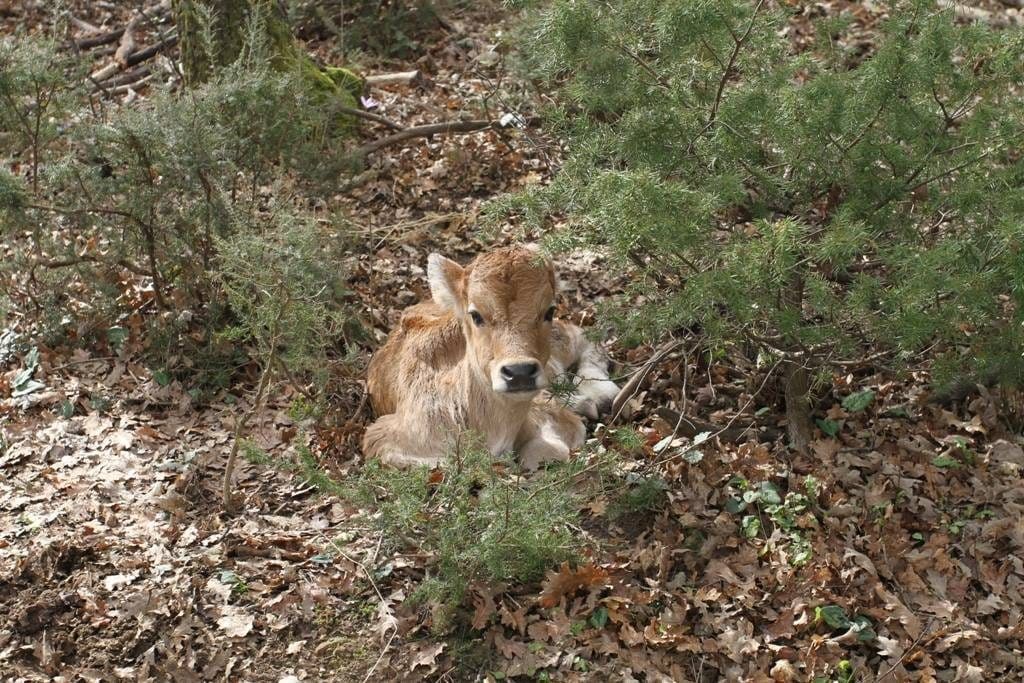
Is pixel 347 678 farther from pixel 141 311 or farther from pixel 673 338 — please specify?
pixel 141 311

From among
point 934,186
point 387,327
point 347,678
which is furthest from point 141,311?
point 934,186

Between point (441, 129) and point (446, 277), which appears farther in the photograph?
point (441, 129)

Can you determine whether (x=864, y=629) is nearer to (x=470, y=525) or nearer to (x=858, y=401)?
(x=858, y=401)

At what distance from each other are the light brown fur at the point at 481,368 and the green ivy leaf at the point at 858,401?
166cm

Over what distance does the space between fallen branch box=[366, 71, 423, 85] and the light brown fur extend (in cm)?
447

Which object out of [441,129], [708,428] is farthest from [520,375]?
[441,129]

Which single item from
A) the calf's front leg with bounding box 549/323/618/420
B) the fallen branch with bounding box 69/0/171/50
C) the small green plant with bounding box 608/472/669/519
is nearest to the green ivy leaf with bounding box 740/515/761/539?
the small green plant with bounding box 608/472/669/519

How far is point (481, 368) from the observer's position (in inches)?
307

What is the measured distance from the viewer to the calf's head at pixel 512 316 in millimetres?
7336

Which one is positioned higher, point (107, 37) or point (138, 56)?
point (107, 37)

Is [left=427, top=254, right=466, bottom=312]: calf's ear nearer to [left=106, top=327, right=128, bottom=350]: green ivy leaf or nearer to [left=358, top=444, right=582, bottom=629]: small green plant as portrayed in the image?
[left=358, top=444, right=582, bottom=629]: small green plant

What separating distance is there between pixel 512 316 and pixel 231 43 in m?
5.00

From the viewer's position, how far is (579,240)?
21.8 ft

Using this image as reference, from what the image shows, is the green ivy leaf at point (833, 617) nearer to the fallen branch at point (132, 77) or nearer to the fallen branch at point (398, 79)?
the fallen branch at point (398, 79)
